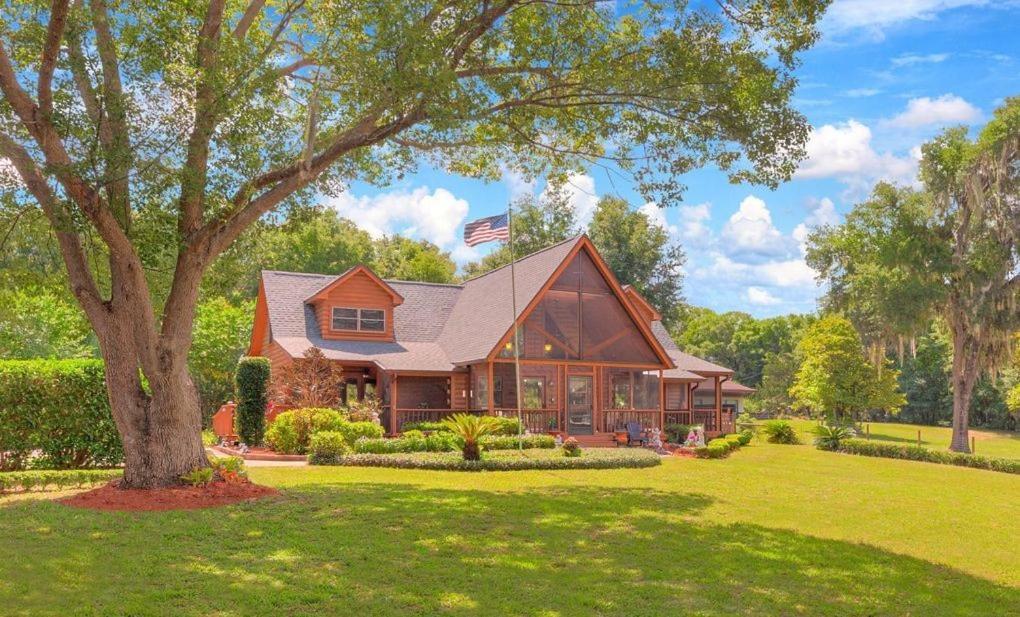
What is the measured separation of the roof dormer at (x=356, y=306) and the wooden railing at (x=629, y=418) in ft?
29.2

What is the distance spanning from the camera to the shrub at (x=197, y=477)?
13.0 m

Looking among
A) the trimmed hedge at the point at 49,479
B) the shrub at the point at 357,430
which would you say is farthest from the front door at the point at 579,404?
the trimmed hedge at the point at 49,479

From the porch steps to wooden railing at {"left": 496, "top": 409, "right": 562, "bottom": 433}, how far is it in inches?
35.4

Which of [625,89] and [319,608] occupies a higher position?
[625,89]

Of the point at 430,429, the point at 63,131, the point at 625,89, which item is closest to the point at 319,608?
the point at 63,131

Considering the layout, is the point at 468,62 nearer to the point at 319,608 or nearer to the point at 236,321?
the point at 319,608

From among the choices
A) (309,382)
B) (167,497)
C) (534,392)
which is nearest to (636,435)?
(534,392)

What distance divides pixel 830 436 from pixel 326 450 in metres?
19.3

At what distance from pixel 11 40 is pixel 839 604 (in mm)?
15172

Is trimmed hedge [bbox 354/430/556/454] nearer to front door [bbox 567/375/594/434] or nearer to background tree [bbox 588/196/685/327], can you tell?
front door [bbox 567/375/594/434]

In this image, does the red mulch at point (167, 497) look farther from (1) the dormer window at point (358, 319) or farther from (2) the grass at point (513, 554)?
(1) the dormer window at point (358, 319)

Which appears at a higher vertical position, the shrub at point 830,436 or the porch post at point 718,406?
the porch post at point 718,406

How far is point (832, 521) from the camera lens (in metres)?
13.3

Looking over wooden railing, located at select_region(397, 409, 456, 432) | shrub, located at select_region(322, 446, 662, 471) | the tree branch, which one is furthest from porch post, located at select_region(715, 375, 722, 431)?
the tree branch
